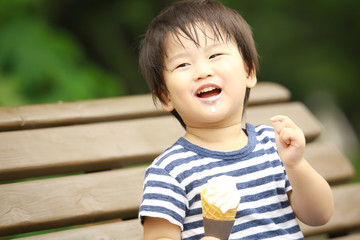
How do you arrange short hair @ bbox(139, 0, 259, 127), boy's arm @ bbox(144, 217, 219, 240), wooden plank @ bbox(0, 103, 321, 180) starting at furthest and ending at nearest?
1. wooden plank @ bbox(0, 103, 321, 180)
2. short hair @ bbox(139, 0, 259, 127)
3. boy's arm @ bbox(144, 217, 219, 240)

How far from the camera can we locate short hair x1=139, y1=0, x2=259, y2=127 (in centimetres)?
151

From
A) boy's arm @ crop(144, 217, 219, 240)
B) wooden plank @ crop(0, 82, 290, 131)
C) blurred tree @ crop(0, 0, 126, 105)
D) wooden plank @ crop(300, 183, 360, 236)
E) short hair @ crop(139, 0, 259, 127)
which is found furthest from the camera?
blurred tree @ crop(0, 0, 126, 105)

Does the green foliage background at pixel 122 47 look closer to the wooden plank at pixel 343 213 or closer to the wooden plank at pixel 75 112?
the wooden plank at pixel 75 112

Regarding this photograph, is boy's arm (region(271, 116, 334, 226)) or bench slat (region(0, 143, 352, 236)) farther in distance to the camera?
bench slat (region(0, 143, 352, 236))

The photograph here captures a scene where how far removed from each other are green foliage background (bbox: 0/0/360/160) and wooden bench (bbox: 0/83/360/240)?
104 cm

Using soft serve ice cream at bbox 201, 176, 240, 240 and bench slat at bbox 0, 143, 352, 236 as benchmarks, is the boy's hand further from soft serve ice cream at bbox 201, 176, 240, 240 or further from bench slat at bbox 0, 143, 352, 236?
bench slat at bbox 0, 143, 352, 236

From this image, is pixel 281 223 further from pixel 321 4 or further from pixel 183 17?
pixel 321 4

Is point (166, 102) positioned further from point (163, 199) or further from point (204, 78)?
point (163, 199)

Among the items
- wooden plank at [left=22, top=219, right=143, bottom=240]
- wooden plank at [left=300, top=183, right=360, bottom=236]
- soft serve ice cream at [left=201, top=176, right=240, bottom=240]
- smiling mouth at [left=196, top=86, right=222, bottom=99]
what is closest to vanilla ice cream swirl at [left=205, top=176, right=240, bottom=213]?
soft serve ice cream at [left=201, top=176, right=240, bottom=240]

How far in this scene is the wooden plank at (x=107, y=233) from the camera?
174cm

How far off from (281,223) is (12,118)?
1052 mm

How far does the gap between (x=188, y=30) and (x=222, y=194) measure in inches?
18.7

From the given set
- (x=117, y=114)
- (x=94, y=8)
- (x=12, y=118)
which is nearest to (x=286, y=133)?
(x=117, y=114)

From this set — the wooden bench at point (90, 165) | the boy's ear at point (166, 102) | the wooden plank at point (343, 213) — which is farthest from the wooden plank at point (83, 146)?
the wooden plank at point (343, 213)
